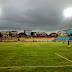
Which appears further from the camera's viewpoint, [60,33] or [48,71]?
[60,33]

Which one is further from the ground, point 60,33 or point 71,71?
point 60,33

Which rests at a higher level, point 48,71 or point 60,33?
point 60,33

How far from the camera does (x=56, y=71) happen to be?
5199mm

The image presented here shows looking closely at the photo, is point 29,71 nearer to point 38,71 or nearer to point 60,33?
point 38,71

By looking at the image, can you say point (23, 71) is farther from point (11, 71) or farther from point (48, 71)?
point (48, 71)

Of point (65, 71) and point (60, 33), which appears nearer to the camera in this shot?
point (65, 71)

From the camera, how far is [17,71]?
17.0 feet

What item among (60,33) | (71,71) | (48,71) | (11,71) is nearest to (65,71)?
(71,71)

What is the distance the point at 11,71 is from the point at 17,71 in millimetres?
334

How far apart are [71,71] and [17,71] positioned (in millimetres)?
2969

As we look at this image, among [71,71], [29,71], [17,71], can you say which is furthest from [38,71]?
[71,71]

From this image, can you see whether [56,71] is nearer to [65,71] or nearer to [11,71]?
[65,71]

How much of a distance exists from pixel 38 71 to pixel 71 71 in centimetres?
181

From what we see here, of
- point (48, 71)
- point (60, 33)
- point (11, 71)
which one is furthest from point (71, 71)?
point (60, 33)
